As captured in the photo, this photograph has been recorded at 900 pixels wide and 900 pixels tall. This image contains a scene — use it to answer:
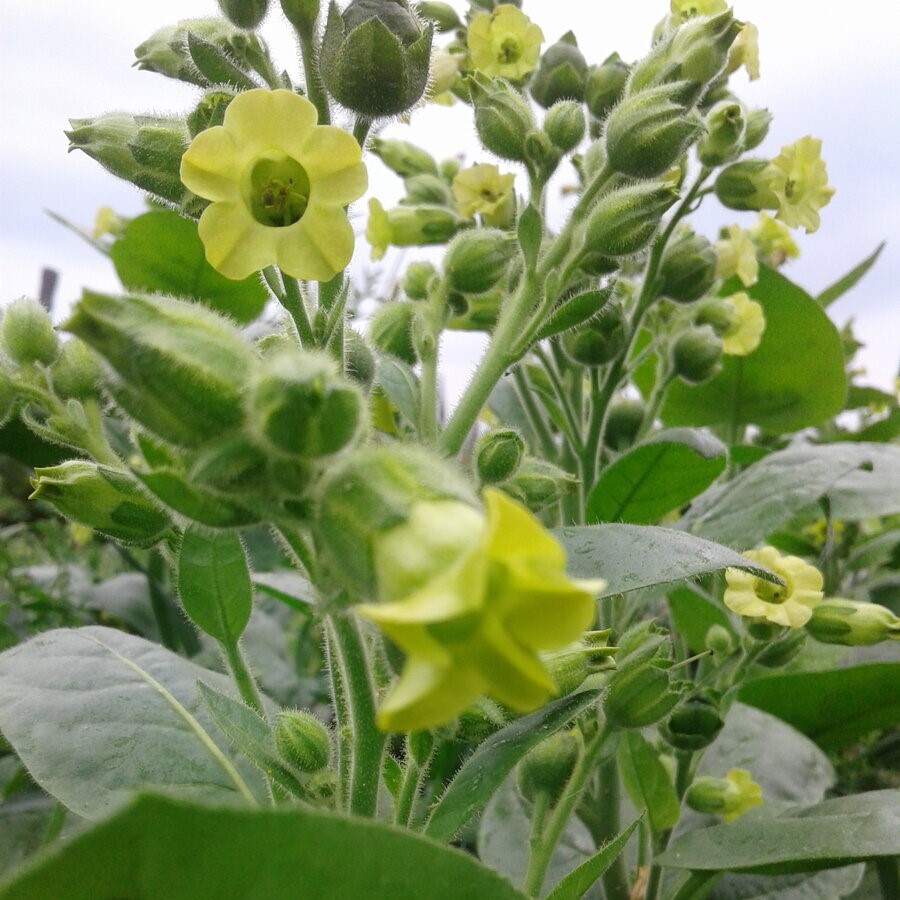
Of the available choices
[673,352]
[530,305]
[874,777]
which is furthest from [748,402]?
[530,305]

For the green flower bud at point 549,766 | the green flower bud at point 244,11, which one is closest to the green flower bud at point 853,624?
the green flower bud at point 549,766

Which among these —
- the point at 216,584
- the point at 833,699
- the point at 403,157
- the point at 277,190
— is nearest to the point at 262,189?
the point at 277,190

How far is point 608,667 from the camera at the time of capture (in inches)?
18.8

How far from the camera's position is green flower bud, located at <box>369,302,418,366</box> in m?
0.69

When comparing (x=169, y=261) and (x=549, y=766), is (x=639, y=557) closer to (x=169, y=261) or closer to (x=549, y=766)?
(x=549, y=766)

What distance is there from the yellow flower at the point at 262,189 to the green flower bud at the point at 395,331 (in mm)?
222

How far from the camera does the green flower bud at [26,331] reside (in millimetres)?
603

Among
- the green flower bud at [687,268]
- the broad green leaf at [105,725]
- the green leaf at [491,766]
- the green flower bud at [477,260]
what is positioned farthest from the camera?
the green flower bud at [687,268]

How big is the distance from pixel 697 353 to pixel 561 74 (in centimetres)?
26

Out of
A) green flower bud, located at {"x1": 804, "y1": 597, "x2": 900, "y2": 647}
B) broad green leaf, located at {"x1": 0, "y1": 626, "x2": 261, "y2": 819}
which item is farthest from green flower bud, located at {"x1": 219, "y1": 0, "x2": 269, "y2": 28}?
green flower bud, located at {"x1": 804, "y1": 597, "x2": 900, "y2": 647}

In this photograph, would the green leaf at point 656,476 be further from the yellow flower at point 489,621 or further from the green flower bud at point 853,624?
the yellow flower at point 489,621

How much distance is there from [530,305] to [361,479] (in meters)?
0.27

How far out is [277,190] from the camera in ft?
1.59

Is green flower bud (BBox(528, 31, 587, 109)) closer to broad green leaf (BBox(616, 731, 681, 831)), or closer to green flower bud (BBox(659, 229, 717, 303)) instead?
green flower bud (BBox(659, 229, 717, 303))
